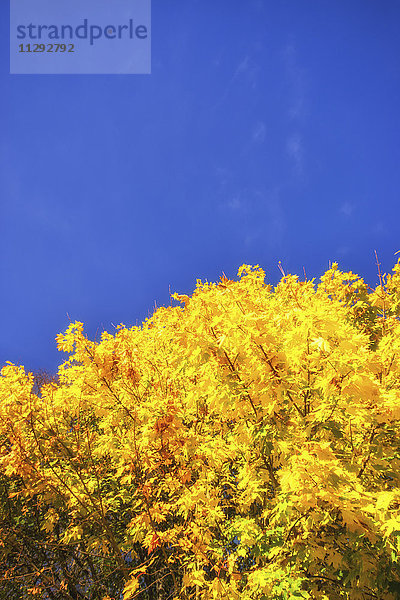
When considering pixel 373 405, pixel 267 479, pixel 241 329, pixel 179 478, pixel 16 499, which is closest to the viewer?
pixel 373 405

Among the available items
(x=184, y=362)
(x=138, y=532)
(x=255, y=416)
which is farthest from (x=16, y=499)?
(x=255, y=416)

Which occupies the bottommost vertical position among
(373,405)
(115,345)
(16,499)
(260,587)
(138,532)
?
(260,587)

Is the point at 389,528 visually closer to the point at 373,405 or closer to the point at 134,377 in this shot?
the point at 373,405

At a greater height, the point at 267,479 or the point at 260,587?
the point at 267,479

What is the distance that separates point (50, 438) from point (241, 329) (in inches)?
178

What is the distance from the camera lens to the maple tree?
324 centimetres

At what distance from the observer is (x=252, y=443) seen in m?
4.03

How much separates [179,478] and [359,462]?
2.86 meters

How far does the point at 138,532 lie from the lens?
5.22 meters

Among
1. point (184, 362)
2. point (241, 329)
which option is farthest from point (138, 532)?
point (241, 329)

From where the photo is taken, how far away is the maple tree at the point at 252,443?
10.6 feet

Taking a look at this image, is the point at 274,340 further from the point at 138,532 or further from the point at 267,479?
the point at 138,532

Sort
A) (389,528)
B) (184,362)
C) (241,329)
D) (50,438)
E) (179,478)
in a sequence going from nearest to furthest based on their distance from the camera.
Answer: (389,528), (241,329), (184,362), (179,478), (50,438)

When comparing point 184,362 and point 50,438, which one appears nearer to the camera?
point 184,362
